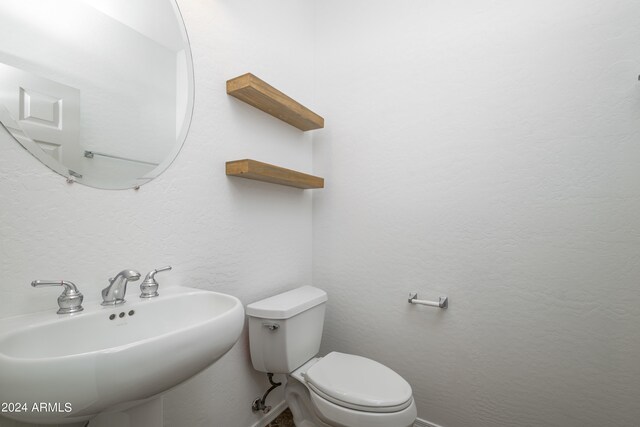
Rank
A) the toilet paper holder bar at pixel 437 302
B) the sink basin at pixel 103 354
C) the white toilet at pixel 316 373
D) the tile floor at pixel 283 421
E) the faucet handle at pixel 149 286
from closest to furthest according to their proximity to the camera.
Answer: the sink basin at pixel 103 354
the faucet handle at pixel 149 286
the white toilet at pixel 316 373
the toilet paper holder bar at pixel 437 302
the tile floor at pixel 283 421

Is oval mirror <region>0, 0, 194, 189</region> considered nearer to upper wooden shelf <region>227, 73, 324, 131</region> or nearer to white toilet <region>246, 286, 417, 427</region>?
upper wooden shelf <region>227, 73, 324, 131</region>

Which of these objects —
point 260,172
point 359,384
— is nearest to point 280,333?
point 359,384

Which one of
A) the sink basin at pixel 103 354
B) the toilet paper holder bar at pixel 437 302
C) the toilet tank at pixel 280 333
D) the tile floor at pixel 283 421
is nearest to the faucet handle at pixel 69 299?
the sink basin at pixel 103 354

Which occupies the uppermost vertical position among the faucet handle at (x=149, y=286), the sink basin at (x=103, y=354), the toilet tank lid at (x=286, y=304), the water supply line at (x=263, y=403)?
the faucet handle at (x=149, y=286)

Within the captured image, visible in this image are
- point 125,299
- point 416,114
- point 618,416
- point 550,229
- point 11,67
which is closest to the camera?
point 11,67

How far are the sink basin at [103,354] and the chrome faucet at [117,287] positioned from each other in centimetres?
3

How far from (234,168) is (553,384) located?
160cm

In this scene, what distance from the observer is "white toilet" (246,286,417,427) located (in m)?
1.02

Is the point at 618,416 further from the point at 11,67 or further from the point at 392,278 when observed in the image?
the point at 11,67

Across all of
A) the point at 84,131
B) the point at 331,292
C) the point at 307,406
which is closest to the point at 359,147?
Answer: the point at 331,292

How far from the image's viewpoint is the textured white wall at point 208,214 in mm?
768

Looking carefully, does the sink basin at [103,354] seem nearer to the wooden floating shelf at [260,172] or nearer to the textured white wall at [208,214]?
the textured white wall at [208,214]

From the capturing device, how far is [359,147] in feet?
5.41

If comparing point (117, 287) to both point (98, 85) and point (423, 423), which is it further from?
point (423, 423)
